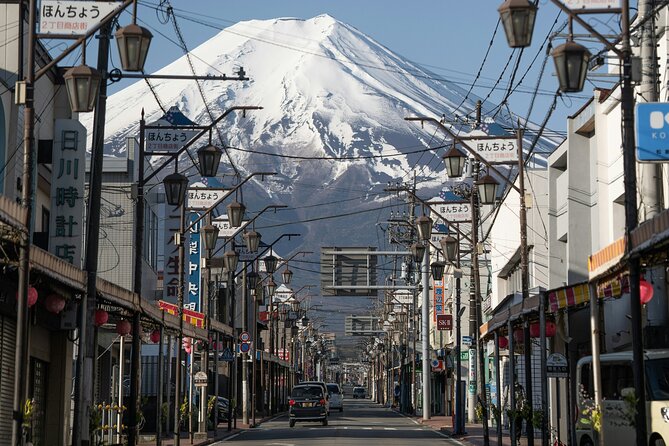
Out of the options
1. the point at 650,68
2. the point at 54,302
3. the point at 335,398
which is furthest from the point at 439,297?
the point at 650,68

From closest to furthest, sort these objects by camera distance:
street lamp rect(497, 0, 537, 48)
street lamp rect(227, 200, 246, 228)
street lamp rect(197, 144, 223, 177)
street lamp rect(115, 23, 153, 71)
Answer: street lamp rect(497, 0, 537, 48), street lamp rect(115, 23, 153, 71), street lamp rect(197, 144, 223, 177), street lamp rect(227, 200, 246, 228)

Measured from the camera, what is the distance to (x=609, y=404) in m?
24.7

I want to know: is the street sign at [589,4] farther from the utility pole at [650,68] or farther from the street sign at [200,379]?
the street sign at [200,379]

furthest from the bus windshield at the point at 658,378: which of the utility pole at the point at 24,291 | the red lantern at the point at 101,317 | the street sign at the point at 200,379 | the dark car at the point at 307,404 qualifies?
the dark car at the point at 307,404

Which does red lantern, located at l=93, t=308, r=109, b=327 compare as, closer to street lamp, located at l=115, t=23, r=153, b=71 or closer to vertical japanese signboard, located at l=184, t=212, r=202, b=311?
street lamp, located at l=115, t=23, r=153, b=71

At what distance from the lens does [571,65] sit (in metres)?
17.9

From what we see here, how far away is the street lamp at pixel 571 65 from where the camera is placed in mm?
17906

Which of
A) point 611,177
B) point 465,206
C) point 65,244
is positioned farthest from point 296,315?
point 65,244

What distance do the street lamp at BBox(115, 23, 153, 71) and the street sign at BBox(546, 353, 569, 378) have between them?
14179 mm

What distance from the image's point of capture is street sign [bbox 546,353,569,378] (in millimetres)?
30031

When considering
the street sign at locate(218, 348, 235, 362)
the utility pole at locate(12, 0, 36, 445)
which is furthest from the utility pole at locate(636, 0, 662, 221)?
the street sign at locate(218, 348, 235, 362)

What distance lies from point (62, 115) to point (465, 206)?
16.8 m

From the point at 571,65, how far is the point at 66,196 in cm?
1726

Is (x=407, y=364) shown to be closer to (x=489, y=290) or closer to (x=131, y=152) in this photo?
(x=489, y=290)
